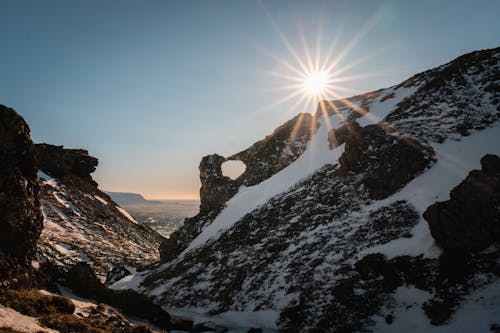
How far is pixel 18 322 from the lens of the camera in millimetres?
13570

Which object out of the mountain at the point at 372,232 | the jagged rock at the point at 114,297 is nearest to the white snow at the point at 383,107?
the mountain at the point at 372,232

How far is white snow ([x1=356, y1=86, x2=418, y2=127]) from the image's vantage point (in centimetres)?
6238

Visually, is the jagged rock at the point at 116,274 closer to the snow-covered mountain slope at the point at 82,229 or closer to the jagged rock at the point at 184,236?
the snow-covered mountain slope at the point at 82,229

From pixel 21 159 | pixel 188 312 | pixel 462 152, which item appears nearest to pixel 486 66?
pixel 462 152

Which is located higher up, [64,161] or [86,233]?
[64,161]

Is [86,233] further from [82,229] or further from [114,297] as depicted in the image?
[114,297]

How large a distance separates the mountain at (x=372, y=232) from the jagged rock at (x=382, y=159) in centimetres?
19

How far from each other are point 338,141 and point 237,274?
37336 mm

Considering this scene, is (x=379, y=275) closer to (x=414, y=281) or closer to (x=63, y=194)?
(x=414, y=281)

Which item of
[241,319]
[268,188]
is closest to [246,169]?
[268,188]

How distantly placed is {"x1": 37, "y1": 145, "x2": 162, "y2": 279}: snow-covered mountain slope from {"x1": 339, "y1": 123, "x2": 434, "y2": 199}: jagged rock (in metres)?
45.6

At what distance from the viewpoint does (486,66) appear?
5516 cm

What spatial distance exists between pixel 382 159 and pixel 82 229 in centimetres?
6182

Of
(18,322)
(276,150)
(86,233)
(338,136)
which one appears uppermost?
(338,136)
